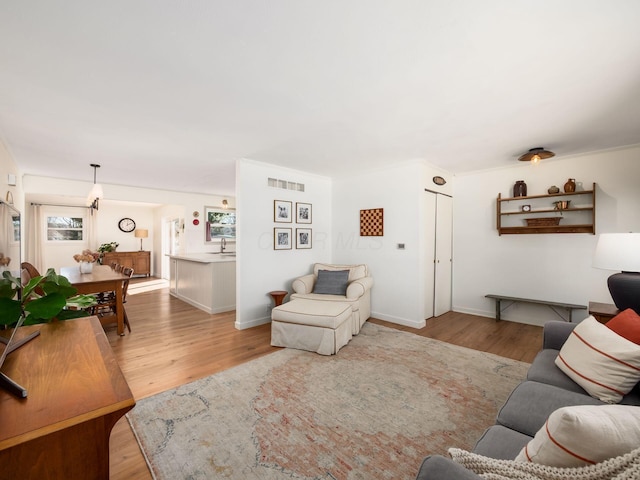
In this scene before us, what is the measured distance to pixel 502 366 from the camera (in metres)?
2.86

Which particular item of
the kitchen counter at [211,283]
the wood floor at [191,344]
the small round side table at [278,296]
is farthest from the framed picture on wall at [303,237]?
the wood floor at [191,344]

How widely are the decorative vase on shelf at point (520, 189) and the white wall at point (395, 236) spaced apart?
0.95 m

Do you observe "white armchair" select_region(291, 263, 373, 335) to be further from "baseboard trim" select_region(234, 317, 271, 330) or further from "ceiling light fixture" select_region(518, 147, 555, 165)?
"ceiling light fixture" select_region(518, 147, 555, 165)

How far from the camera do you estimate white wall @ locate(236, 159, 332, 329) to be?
4027 millimetres

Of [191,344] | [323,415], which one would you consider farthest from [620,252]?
[191,344]

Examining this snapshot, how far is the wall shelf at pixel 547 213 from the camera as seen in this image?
375 cm

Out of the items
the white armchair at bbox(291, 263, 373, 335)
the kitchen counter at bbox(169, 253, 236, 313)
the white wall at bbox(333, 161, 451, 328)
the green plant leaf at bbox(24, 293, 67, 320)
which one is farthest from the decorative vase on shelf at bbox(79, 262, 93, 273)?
the white wall at bbox(333, 161, 451, 328)

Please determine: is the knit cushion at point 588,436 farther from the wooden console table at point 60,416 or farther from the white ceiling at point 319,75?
the white ceiling at point 319,75

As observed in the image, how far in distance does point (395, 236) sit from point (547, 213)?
213 centimetres

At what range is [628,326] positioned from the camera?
5.39ft

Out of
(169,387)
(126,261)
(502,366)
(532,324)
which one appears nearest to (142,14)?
(169,387)

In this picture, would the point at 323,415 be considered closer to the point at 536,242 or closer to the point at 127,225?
the point at 536,242

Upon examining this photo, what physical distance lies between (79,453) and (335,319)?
96.9 inches

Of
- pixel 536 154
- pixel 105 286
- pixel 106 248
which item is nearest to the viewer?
pixel 536 154
